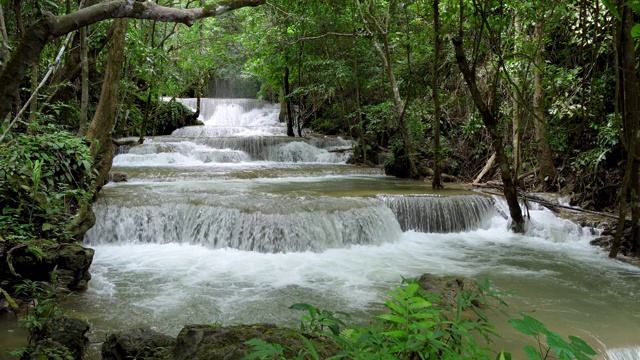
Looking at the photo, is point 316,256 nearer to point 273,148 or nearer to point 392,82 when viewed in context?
point 392,82

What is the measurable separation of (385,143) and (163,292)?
12875 mm

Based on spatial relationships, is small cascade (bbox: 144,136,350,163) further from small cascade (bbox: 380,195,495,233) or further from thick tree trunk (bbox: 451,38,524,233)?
thick tree trunk (bbox: 451,38,524,233)

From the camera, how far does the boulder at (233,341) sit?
212 centimetres

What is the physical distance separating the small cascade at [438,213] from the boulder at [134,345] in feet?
18.8

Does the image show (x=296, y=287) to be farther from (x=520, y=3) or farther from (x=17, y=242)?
(x=520, y=3)

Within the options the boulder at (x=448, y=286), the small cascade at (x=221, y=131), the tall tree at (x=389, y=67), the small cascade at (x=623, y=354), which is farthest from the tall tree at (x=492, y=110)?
the small cascade at (x=221, y=131)

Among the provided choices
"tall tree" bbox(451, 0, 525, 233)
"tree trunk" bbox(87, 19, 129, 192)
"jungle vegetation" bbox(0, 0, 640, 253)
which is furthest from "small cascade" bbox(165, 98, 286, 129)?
"tall tree" bbox(451, 0, 525, 233)

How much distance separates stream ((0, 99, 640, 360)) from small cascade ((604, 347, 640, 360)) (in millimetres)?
12

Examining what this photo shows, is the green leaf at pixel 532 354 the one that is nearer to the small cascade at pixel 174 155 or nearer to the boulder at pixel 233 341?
the boulder at pixel 233 341

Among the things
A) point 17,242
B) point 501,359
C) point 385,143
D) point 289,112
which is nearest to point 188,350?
point 501,359

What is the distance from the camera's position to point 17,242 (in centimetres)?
450

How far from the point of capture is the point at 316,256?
663cm

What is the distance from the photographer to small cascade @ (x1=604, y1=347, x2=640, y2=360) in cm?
350

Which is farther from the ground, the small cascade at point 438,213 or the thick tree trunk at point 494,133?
the thick tree trunk at point 494,133
